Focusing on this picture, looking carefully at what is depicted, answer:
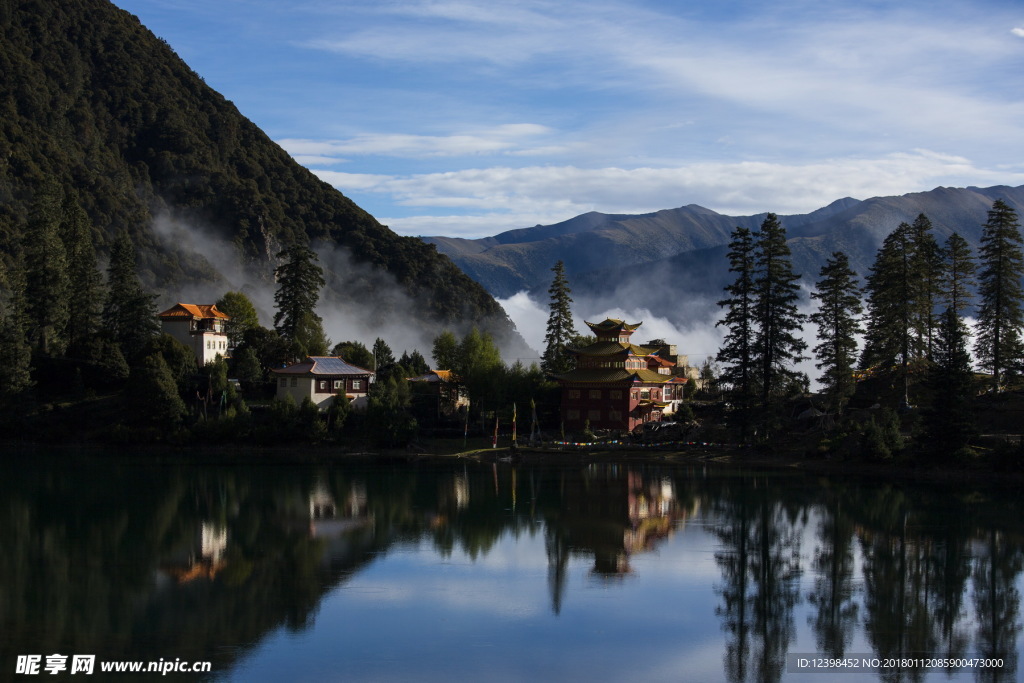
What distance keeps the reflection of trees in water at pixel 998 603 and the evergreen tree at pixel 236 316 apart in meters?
64.4

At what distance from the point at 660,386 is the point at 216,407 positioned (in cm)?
3116

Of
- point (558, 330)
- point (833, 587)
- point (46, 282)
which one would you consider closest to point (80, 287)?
point (46, 282)

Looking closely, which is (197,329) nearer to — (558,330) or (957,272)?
(558,330)

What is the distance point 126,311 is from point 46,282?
19.7 ft

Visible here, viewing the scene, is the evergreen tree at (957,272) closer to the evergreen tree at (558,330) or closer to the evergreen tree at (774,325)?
the evergreen tree at (774,325)

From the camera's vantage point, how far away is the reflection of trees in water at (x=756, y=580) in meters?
25.0

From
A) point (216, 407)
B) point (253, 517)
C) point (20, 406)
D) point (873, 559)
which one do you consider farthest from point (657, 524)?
point (20, 406)

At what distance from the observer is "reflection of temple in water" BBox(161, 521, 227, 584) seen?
3269 centimetres

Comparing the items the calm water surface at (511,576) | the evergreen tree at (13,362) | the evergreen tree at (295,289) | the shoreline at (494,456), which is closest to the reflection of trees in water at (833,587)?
the calm water surface at (511,576)

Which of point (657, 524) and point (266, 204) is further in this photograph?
point (266, 204)

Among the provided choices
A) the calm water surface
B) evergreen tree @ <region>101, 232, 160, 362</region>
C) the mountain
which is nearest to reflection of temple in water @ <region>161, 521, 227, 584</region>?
the calm water surface

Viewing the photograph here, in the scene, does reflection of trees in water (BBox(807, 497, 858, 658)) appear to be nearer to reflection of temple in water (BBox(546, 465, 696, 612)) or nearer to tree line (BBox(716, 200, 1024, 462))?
reflection of temple in water (BBox(546, 465, 696, 612))

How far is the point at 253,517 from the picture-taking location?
4344cm

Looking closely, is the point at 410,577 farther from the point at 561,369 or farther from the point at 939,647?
the point at 561,369
